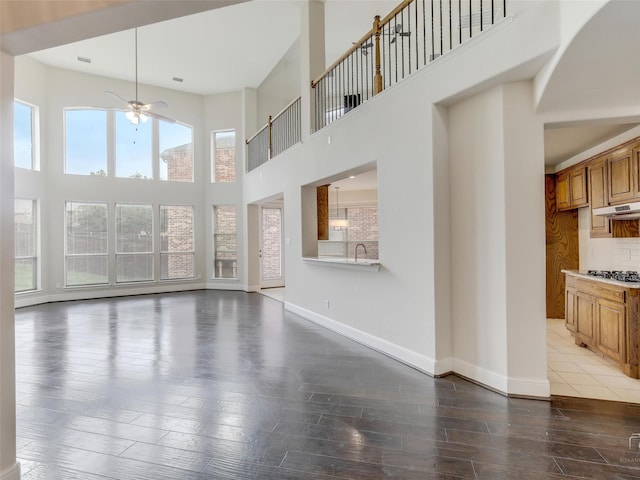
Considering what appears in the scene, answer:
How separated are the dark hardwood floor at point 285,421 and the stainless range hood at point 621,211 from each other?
1.99 m

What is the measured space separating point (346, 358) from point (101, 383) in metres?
2.42

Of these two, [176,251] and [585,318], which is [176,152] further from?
[585,318]

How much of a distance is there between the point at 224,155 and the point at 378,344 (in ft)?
24.1

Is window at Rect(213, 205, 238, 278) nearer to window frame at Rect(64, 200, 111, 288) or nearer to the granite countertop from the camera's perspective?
window frame at Rect(64, 200, 111, 288)

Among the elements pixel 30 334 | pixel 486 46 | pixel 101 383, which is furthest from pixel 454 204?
pixel 30 334

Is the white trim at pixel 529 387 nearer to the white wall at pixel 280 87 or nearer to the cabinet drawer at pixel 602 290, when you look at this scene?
the cabinet drawer at pixel 602 290

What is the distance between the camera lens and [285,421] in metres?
2.48

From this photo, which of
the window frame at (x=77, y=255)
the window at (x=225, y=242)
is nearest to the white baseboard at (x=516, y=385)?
the window at (x=225, y=242)

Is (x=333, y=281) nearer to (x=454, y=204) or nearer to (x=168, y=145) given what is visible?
(x=454, y=204)

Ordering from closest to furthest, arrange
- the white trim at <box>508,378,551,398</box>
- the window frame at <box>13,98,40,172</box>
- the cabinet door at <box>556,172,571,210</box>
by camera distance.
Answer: the white trim at <box>508,378,551,398</box>, the cabinet door at <box>556,172,571,210</box>, the window frame at <box>13,98,40,172</box>

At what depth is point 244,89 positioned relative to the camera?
29.5 feet

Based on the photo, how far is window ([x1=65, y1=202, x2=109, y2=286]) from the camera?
7.95 metres

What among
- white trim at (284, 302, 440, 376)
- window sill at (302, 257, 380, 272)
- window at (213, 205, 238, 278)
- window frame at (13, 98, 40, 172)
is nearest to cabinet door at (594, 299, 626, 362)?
white trim at (284, 302, 440, 376)

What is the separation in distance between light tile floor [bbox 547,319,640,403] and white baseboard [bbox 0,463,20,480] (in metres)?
3.77
